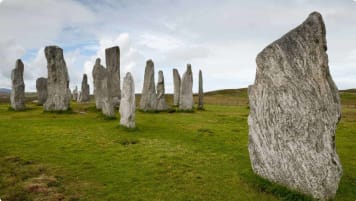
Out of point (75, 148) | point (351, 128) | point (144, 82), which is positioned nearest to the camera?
point (75, 148)

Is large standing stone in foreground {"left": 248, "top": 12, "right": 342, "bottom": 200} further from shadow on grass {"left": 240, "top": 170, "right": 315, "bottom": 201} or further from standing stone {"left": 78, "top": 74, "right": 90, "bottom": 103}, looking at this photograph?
standing stone {"left": 78, "top": 74, "right": 90, "bottom": 103}

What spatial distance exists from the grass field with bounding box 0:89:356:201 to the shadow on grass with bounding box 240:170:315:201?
3 cm

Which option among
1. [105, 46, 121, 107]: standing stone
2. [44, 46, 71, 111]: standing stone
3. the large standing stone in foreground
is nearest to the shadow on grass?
the large standing stone in foreground

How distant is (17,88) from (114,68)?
9792mm

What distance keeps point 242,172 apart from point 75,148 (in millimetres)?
8229

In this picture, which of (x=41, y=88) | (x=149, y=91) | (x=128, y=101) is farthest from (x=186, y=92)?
(x=41, y=88)

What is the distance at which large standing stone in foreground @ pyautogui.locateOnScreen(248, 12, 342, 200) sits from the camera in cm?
875

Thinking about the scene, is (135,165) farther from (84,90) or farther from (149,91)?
(84,90)

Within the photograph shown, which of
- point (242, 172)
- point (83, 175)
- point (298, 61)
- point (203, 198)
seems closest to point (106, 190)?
point (83, 175)

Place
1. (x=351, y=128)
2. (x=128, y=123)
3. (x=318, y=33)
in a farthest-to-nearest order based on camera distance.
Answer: (x=351, y=128) → (x=128, y=123) → (x=318, y=33)

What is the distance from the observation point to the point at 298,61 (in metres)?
9.11

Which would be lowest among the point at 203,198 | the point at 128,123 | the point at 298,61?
the point at 203,198

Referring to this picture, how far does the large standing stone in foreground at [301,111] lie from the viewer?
875 cm

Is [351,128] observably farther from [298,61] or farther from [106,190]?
[106,190]
